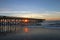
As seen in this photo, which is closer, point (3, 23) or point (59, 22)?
point (3, 23)

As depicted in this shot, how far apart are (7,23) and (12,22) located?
9.55 feet

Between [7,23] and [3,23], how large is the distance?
0.99 meters

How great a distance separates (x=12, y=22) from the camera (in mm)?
26078

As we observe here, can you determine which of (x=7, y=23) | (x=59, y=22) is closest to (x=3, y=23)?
(x=7, y=23)

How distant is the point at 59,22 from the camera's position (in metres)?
29.2

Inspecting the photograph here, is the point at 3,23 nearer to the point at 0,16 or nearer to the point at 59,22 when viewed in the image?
the point at 0,16

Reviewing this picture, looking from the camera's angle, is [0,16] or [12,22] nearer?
[0,16]

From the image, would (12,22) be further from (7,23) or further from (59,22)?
(59,22)

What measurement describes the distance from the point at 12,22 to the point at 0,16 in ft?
26.8

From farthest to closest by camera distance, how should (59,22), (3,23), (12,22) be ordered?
(59,22)
(12,22)
(3,23)

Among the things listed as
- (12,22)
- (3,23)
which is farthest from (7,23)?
(12,22)

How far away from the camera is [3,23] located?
73.6 ft

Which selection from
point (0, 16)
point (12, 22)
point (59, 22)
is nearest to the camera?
point (0, 16)

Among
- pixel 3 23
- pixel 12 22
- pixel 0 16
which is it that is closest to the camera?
pixel 0 16
